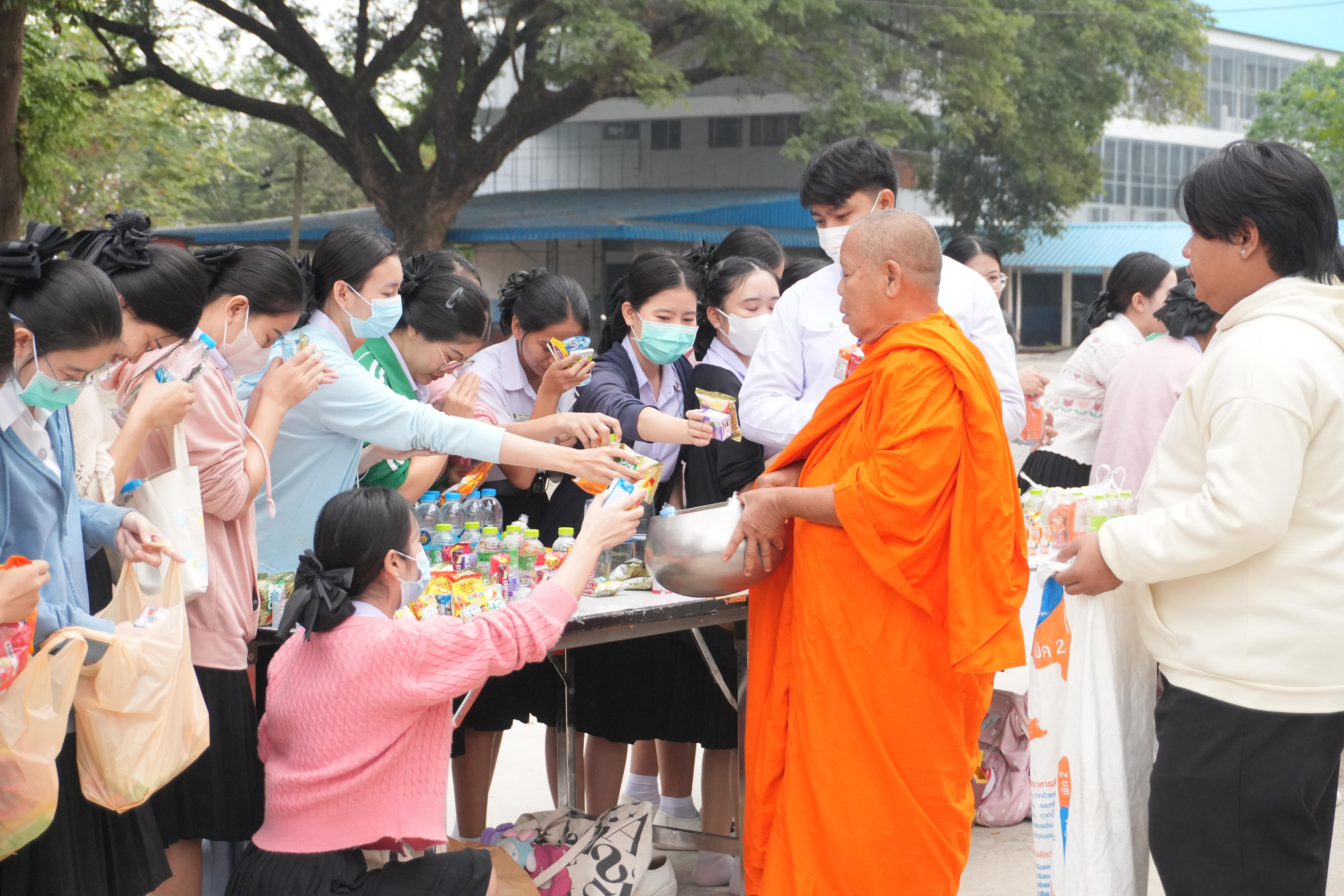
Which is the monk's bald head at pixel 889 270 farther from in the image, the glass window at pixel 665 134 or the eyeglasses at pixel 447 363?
the glass window at pixel 665 134

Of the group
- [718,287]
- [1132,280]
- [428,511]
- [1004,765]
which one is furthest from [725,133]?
[428,511]

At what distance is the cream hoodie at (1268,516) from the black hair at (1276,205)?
0.07 meters

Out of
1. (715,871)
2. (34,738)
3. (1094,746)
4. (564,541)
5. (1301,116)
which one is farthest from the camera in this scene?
(1301,116)

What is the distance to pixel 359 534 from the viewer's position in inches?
91.6

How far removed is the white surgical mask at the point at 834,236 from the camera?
133 inches

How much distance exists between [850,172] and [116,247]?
192 cm

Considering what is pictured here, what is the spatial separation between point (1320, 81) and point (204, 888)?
126 feet

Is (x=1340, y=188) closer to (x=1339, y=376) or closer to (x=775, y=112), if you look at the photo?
(x=775, y=112)

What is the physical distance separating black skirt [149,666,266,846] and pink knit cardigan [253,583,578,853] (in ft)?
0.80

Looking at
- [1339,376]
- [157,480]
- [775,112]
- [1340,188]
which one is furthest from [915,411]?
[1340,188]

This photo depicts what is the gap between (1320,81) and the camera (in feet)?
110

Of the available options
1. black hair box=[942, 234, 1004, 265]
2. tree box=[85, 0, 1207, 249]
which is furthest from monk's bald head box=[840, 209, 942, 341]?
tree box=[85, 0, 1207, 249]

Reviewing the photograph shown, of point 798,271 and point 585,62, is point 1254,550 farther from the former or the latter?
point 585,62

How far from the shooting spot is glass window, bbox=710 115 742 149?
27203mm
